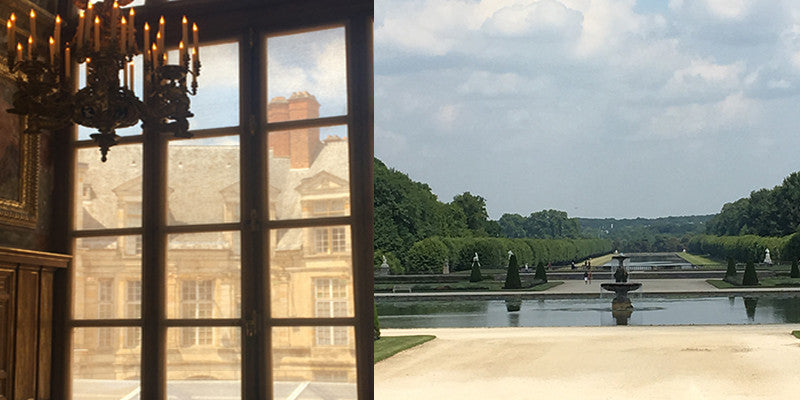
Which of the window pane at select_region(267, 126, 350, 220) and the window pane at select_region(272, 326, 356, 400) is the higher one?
the window pane at select_region(267, 126, 350, 220)

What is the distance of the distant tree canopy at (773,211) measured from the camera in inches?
1703

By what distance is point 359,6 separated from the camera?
165 inches

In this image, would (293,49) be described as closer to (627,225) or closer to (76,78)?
(76,78)

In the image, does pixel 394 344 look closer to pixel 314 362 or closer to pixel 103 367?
pixel 103 367

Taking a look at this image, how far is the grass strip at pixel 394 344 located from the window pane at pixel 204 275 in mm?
4414

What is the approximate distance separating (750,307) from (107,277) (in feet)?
49.5

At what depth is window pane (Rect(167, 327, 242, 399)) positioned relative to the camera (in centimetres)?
423

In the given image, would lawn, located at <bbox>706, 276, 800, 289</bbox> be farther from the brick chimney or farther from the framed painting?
the framed painting

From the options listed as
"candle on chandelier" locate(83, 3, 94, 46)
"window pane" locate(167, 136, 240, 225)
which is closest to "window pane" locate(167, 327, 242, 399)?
"window pane" locate(167, 136, 240, 225)

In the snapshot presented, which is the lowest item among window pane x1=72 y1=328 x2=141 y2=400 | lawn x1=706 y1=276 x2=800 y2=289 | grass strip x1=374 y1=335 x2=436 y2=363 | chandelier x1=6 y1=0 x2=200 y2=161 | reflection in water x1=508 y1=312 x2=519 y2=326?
reflection in water x1=508 y1=312 x2=519 y2=326

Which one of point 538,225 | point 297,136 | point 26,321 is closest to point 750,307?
point 297,136

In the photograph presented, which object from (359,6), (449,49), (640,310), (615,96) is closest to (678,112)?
Answer: (615,96)

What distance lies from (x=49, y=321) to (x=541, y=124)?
72414 millimetres

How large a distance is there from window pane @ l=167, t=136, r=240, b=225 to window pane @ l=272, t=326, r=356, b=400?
28.6 inches
